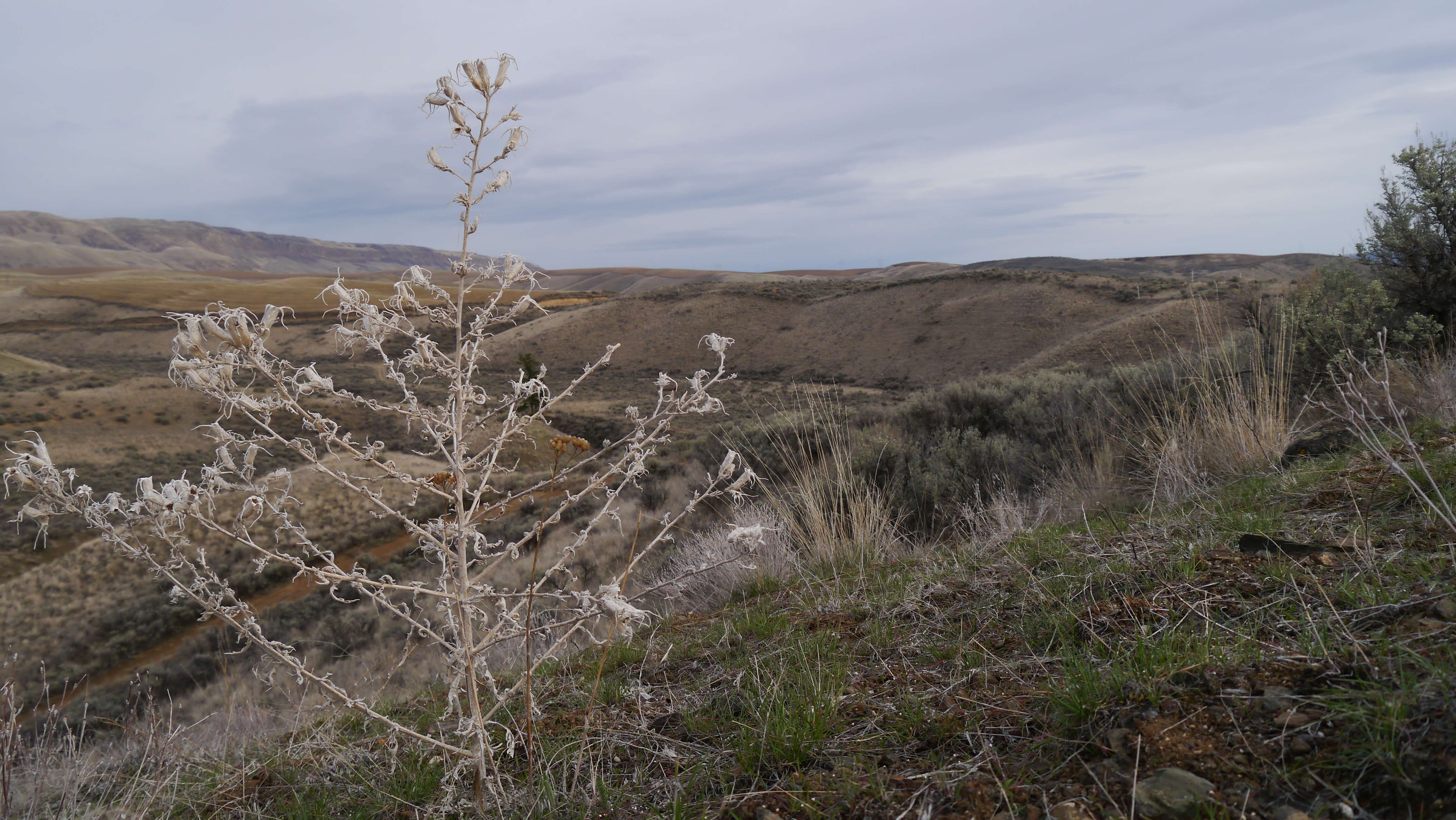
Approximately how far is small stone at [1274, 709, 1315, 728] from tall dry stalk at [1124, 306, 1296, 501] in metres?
2.51

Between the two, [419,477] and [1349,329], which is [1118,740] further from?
[1349,329]

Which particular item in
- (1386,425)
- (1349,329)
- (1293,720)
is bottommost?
(1293,720)

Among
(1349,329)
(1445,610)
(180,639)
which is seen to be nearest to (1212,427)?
(1349,329)

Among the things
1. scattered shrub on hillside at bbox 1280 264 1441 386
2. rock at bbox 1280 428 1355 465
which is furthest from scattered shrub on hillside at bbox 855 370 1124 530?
scattered shrub on hillside at bbox 1280 264 1441 386

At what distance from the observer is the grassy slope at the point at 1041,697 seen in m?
1.36

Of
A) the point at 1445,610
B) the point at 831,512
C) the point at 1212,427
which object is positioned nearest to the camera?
the point at 1445,610

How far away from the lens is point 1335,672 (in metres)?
1.49

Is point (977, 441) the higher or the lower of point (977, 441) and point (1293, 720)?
the lower

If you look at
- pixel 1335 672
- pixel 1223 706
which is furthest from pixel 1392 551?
pixel 1223 706

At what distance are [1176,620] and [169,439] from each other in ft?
99.6

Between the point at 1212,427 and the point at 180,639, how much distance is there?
47.1ft

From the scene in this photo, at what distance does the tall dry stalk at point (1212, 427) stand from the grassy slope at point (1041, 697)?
3.76ft

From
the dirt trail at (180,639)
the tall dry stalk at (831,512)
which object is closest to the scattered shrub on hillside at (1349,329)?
the tall dry stalk at (831,512)

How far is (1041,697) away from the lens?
5.99ft
